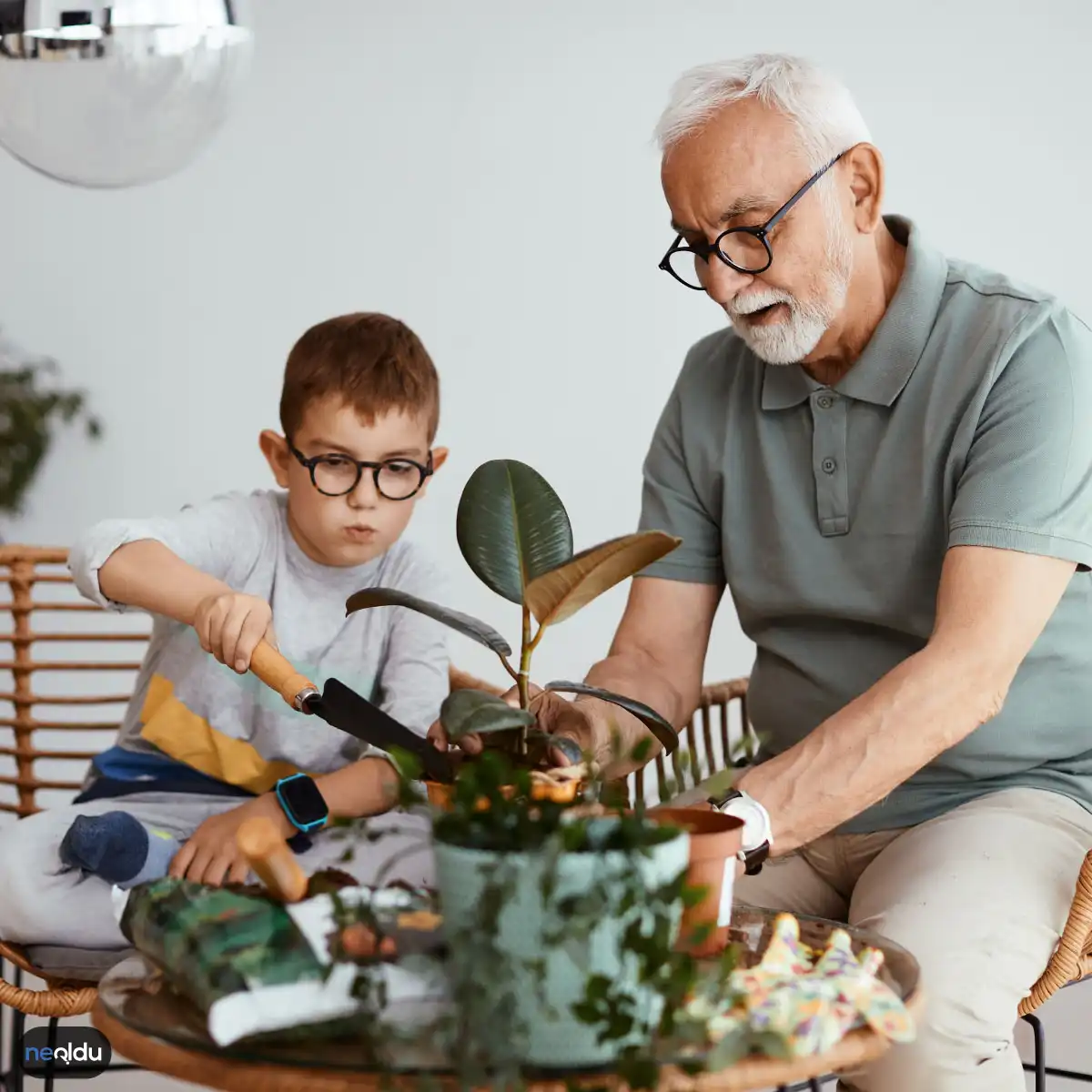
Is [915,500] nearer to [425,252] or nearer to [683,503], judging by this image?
[683,503]

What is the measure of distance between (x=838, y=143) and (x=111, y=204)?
2.56 meters

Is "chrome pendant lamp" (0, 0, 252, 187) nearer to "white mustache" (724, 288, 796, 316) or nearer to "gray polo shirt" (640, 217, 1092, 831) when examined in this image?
"white mustache" (724, 288, 796, 316)

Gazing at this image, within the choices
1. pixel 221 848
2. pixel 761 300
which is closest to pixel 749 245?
pixel 761 300

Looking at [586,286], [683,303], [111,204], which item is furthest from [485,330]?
[111,204]

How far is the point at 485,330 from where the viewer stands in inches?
144

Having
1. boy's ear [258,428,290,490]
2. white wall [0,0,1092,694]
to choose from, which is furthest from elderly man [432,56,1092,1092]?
white wall [0,0,1092,694]

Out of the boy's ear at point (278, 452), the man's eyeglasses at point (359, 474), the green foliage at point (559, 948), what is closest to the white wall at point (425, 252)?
the boy's ear at point (278, 452)

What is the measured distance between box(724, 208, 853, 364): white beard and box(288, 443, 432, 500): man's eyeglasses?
439 mm

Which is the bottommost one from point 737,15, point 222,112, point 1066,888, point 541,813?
point 1066,888

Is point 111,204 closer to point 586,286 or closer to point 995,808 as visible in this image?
point 586,286

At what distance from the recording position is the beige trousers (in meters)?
1.22

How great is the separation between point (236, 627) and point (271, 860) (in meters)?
0.43

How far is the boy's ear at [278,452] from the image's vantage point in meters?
1.83

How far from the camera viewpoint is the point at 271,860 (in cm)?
92
